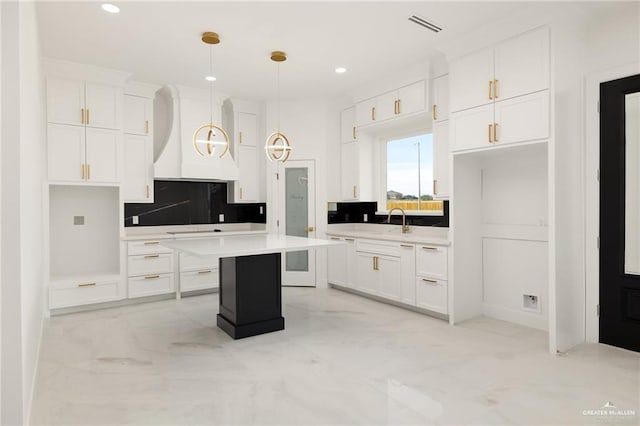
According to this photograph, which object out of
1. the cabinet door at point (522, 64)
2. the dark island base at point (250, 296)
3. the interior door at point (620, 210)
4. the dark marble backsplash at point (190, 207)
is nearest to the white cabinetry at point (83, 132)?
the dark marble backsplash at point (190, 207)

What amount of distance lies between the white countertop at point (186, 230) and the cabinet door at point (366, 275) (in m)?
1.56

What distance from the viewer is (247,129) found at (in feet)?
20.1

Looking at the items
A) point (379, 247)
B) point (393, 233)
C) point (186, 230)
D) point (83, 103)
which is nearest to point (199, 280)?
point (186, 230)

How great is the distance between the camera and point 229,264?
381 centimetres

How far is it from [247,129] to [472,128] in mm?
3581

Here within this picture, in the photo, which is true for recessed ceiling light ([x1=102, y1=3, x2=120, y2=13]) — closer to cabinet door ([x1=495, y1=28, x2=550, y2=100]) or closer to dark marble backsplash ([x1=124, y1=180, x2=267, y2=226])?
dark marble backsplash ([x1=124, y1=180, x2=267, y2=226])

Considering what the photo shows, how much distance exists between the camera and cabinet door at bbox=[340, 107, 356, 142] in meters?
5.73

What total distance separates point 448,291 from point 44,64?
5.18m

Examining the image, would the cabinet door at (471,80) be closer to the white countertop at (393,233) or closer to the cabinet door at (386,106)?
the cabinet door at (386,106)

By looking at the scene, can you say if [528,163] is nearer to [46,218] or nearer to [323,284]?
[323,284]

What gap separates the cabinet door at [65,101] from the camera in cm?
445

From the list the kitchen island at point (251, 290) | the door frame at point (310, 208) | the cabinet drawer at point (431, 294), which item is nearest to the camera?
the kitchen island at point (251, 290)

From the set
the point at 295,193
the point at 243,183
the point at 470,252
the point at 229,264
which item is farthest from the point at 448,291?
the point at 243,183

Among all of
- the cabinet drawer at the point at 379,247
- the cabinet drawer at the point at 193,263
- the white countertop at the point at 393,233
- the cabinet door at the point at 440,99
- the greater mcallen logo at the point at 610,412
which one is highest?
the cabinet door at the point at 440,99
